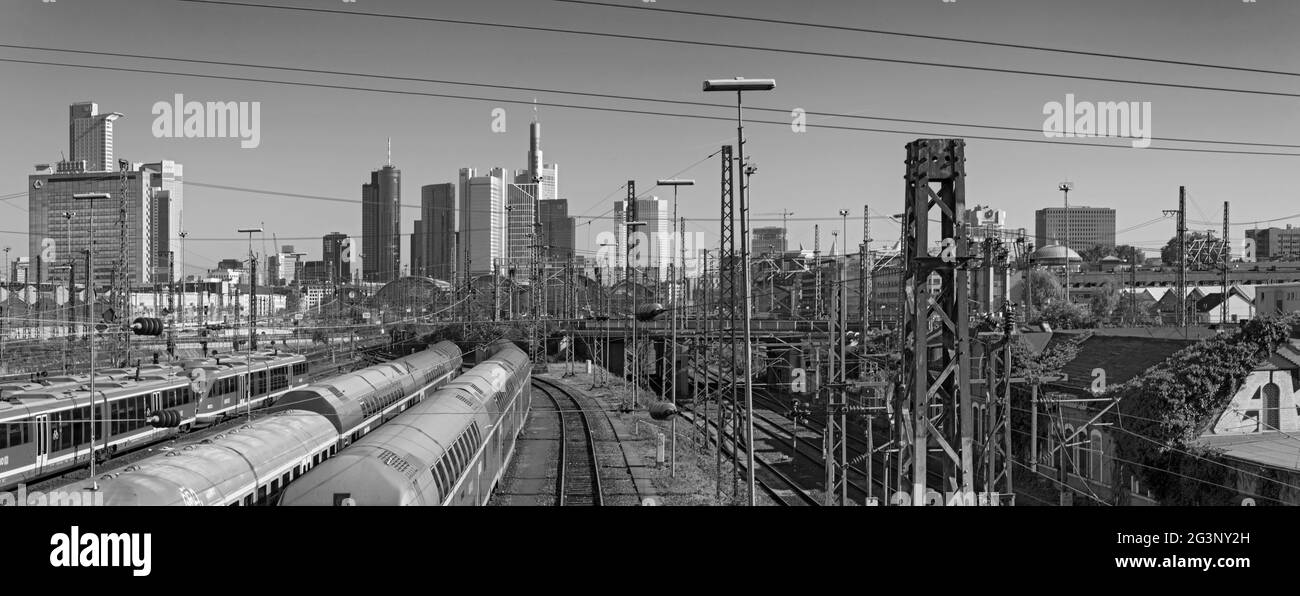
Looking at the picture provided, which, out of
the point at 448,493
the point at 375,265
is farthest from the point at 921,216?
the point at 375,265

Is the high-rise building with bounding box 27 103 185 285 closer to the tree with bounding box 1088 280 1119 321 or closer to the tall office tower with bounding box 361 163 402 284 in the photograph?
the tree with bounding box 1088 280 1119 321

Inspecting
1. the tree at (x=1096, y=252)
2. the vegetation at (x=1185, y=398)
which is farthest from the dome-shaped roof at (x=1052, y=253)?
the vegetation at (x=1185, y=398)

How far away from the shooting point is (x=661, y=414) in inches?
853

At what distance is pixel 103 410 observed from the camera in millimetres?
21844

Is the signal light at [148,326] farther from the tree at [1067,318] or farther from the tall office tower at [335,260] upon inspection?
the tree at [1067,318]

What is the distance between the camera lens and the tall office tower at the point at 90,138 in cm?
2570

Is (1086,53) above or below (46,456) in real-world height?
above

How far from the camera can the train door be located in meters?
19.5

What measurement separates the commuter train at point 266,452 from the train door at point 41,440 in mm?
5214

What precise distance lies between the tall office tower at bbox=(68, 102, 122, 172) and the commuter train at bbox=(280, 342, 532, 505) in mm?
15021

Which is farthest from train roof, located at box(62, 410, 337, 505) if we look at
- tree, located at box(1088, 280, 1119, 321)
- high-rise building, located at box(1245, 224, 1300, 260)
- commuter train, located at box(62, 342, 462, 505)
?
high-rise building, located at box(1245, 224, 1300, 260)

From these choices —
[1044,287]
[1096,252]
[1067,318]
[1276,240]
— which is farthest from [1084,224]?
[1067,318]
